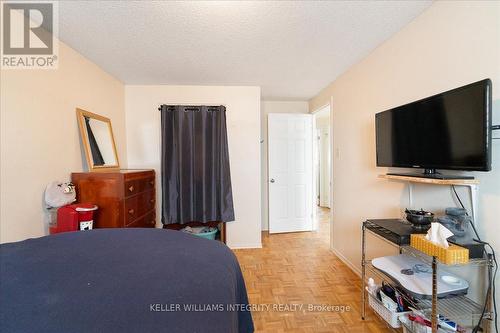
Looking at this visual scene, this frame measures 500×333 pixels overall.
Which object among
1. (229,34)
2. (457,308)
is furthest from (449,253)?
(229,34)

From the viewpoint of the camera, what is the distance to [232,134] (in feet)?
10.5

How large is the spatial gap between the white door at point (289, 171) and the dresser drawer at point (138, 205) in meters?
1.90

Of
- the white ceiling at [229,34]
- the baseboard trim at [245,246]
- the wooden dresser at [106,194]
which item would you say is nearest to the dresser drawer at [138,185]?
the wooden dresser at [106,194]

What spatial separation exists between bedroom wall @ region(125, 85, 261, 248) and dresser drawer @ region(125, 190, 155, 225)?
363 mm

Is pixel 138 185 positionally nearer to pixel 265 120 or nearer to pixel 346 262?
pixel 265 120

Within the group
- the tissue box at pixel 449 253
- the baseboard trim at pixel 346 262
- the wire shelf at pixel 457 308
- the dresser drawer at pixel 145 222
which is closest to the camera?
the tissue box at pixel 449 253

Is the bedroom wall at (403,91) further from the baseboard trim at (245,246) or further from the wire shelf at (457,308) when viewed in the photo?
the baseboard trim at (245,246)

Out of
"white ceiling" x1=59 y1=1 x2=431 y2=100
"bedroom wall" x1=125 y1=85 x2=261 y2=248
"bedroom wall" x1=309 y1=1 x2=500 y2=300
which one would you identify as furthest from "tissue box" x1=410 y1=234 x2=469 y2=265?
"bedroom wall" x1=125 y1=85 x2=261 y2=248

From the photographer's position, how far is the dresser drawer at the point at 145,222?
2293 mm

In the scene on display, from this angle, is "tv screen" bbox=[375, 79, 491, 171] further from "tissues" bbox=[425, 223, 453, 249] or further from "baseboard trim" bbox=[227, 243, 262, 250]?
"baseboard trim" bbox=[227, 243, 262, 250]

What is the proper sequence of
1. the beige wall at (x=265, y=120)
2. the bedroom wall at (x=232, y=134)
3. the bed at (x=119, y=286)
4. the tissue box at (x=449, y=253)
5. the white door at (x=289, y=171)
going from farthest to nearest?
1. the beige wall at (x=265, y=120)
2. the white door at (x=289, y=171)
3. the bedroom wall at (x=232, y=134)
4. the tissue box at (x=449, y=253)
5. the bed at (x=119, y=286)

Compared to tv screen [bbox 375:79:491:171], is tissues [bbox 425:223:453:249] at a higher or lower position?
lower

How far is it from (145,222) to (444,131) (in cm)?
285

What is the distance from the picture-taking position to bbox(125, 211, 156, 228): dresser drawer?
90.3 inches
